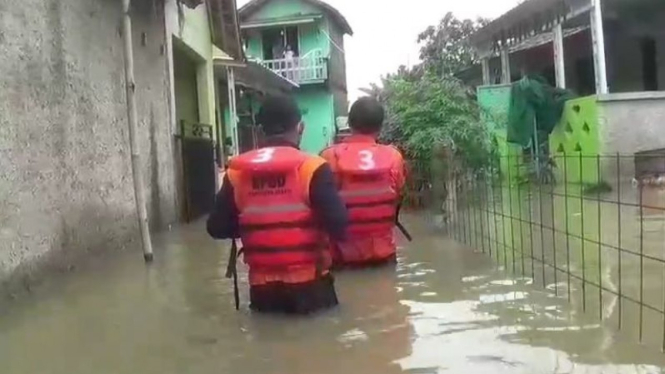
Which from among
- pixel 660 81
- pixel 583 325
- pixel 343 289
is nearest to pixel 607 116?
pixel 660 81

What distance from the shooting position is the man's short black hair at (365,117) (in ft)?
23.1

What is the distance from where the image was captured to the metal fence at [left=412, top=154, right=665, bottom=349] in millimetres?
5555

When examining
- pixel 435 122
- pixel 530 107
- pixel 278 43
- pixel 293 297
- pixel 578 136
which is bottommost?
pixel 293 297

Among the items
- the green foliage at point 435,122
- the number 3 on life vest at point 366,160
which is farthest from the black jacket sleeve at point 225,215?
the green foliage at point 435,122

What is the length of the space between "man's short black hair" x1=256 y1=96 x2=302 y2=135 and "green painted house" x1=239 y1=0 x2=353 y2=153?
30058 millimetres

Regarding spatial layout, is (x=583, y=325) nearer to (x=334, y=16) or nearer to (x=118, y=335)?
(x=118, y=335)

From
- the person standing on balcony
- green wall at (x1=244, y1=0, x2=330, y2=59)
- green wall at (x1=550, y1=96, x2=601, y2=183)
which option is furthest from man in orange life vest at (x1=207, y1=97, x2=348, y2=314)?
green wall at (x1=244, y1=0, x2=330, y2=59)

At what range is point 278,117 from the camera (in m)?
5.17

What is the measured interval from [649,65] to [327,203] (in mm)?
16239

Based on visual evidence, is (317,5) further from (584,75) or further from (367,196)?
(367,196)

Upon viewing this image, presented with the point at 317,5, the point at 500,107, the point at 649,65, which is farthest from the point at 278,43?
the point at 500,107

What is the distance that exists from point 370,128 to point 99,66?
3.38m

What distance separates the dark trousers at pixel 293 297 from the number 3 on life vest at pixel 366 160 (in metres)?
1.57

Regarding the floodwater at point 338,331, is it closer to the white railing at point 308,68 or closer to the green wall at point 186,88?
the green wall at point 186,88
